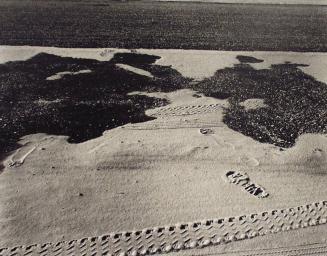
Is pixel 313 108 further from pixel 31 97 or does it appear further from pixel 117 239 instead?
pixel 31 97

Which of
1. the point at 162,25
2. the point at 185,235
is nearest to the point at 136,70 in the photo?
the point at 162,25

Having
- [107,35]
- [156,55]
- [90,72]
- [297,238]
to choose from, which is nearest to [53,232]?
[297,238]

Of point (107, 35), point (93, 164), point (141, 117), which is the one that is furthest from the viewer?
point (107, 35)

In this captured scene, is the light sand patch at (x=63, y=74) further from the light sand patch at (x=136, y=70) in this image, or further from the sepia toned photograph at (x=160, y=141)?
the light sand patch at (x=136, y=70)

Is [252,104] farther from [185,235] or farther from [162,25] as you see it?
[162,25]

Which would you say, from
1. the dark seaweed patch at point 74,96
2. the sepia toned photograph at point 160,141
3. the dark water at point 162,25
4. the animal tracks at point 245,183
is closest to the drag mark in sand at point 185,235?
the sepia toned photograph at point 160,141

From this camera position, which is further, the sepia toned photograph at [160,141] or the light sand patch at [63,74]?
the light sand patch at [63,74]
